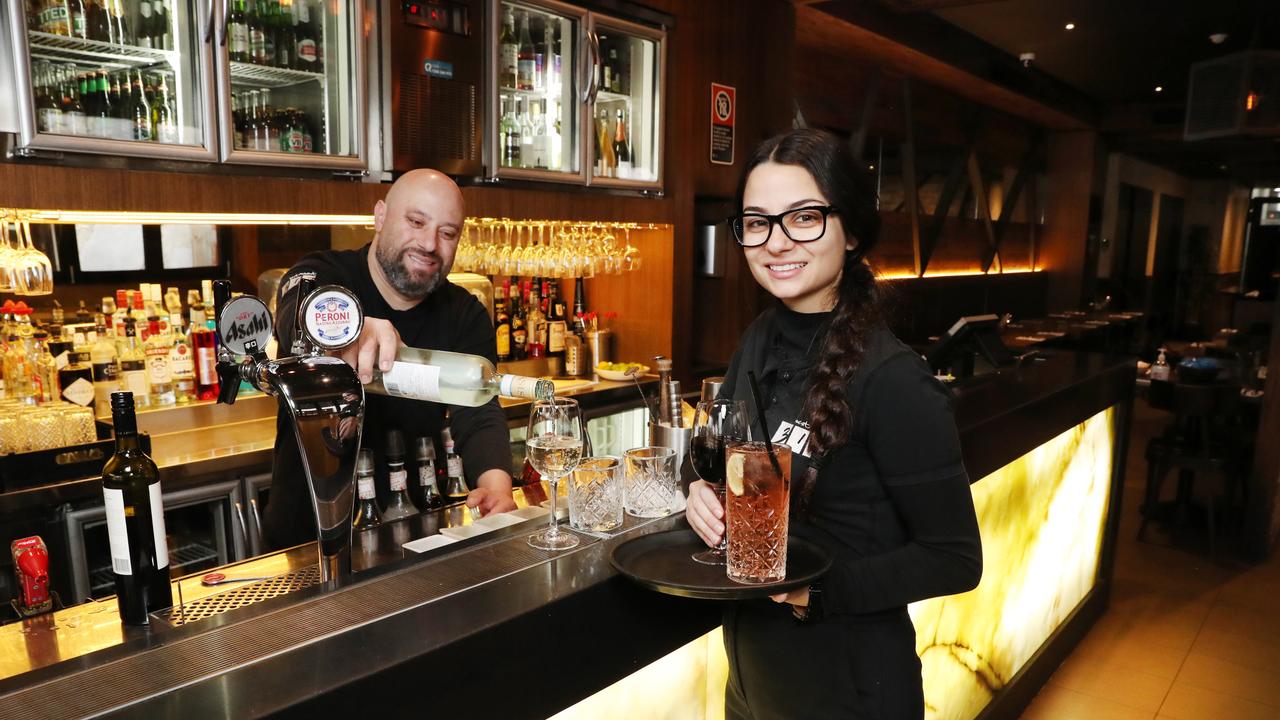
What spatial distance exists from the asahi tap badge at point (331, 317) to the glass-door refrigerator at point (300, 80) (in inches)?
72.9

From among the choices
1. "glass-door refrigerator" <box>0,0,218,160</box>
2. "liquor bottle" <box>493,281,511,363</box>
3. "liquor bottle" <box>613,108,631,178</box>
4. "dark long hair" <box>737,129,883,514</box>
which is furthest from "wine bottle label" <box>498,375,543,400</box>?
"liquor bottle" <box>493,281,511,363</box>

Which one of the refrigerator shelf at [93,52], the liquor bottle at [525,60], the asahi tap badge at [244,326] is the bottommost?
the asahi tap badge at [244,326]

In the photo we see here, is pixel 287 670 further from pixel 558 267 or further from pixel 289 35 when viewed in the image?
pixel 558 267

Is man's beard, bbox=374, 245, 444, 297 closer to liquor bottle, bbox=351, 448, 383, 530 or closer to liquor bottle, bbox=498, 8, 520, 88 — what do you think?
liquor bottle, bbox=351, 448, 383, 530

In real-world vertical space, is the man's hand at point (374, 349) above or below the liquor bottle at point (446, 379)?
above

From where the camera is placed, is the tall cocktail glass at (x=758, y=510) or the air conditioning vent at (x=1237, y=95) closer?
the tall cocktail glass at (x=758, y=510)

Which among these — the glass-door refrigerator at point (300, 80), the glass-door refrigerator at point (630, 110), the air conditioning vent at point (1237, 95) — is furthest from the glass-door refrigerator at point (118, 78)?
the air conditioning vent at point (1237, 95)

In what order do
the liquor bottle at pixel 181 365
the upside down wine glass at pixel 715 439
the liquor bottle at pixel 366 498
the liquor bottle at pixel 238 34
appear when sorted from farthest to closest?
the liquor bottle at pixel 181 365
the liquor bottle at pixel 238 34
the liquor bottle at pixel 366 498
the upside down wine glass at pixel 715 439

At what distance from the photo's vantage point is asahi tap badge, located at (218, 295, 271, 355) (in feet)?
3.92

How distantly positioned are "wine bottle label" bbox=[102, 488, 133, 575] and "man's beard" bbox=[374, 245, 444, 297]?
1.31 m

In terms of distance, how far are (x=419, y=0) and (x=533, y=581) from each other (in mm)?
2591

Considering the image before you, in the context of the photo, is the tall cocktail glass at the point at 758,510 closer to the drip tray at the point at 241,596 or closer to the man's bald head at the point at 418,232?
the drip tray at the point at 241,596

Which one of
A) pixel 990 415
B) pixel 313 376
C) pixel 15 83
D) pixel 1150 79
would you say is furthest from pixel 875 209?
pixel 1150 79

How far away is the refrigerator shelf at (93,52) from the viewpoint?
2535 millimetres
